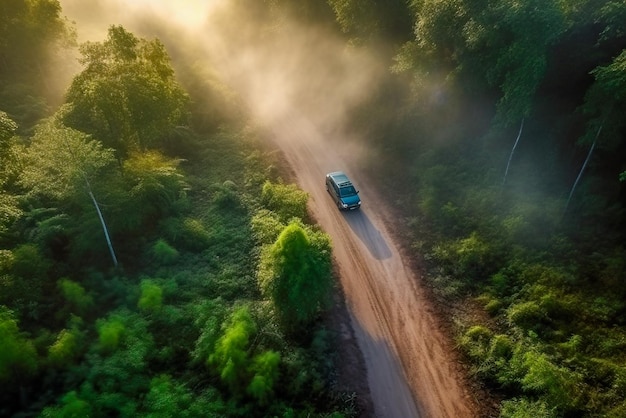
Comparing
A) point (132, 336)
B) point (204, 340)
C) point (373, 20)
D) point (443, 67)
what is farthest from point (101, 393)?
point (373, 20)

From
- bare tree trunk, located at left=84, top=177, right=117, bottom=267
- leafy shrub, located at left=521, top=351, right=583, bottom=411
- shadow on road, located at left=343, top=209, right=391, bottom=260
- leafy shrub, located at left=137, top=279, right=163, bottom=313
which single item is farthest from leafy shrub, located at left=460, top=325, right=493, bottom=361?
bare tree trunk, located at left=84, top=177, right=117, bottom=267

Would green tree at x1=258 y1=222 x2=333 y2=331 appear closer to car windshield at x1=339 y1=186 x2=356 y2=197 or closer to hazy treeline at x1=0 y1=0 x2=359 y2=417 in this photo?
hazy treeline at x1=0 y1=0 x2=359 y2=417

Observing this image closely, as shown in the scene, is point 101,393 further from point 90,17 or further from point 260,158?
point 90,17

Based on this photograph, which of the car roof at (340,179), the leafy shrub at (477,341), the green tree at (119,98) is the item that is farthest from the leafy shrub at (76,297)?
the leafy shrub at (477,341)

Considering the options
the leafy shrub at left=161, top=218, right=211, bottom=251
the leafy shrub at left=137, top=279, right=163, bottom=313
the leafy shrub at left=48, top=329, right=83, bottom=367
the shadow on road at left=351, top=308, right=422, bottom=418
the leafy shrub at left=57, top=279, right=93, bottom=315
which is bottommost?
the shadow on road at left=351, top=308, right=422, bottom=418

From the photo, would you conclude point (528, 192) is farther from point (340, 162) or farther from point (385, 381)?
point (385, 381)
